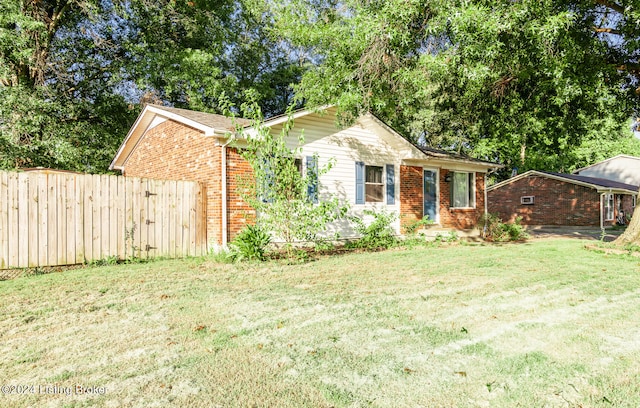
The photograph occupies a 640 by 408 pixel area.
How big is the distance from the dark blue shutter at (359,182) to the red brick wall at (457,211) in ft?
13.1

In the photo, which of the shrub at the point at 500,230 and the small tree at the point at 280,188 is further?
the shrub at the point at 500,230

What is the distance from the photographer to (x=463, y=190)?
15914 mm

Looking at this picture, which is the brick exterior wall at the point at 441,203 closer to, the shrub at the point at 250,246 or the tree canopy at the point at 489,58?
the tree canopy at the point at 489,58

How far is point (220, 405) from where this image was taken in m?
2.49

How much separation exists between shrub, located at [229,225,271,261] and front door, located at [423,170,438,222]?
7698 millimetres

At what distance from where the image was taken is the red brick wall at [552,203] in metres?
23.2

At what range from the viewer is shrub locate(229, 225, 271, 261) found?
8.45 m

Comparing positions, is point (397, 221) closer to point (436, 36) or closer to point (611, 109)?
point (436, 36)

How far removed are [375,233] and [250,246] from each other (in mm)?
4523

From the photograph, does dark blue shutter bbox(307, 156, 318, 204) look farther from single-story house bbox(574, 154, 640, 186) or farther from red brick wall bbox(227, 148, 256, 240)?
single-story house bbox(574, 154, 640, 186)

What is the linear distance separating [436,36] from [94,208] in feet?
→ 28.4

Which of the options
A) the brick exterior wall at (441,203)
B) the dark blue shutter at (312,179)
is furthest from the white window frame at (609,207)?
the dark blue shutter at (312,179)

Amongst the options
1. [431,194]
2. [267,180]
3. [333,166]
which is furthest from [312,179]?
[431,194]

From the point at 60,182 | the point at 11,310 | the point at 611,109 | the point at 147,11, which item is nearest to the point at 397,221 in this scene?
the point at 611,109
